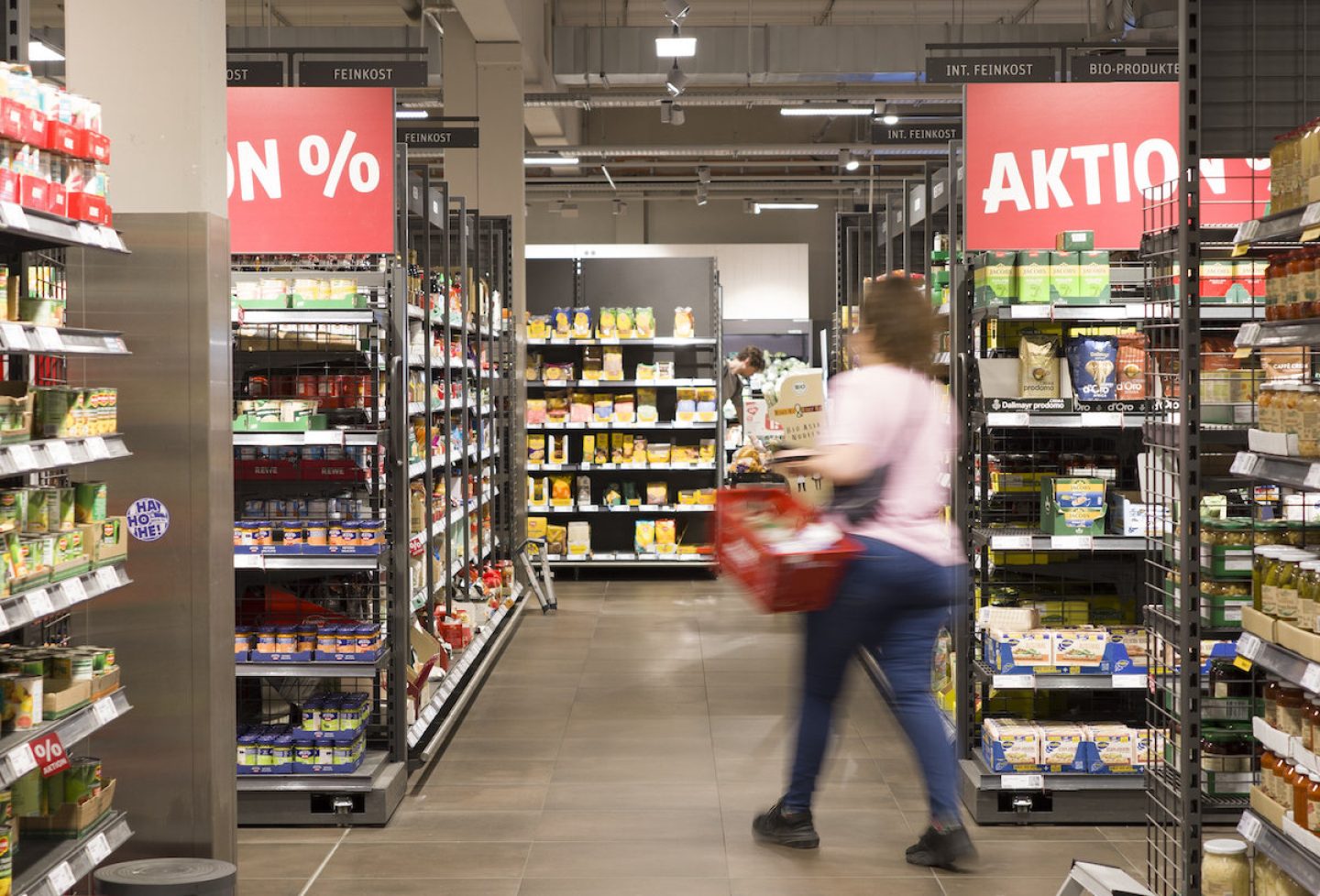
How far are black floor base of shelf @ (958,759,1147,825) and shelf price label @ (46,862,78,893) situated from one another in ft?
10.4

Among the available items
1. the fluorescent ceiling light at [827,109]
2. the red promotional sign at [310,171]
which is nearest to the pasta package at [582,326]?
the fluorescent ceiling light at [827,109]

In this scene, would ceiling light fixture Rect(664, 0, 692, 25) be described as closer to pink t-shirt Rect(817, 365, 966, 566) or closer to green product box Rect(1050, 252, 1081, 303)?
green product box Rect(1050, 252, 1081, 303)

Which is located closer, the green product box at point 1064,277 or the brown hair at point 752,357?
the green product box at point 1064,277

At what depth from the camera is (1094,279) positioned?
5.11m

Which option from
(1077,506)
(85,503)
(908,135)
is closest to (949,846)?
(1077,506)

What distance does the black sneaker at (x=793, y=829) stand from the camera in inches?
184

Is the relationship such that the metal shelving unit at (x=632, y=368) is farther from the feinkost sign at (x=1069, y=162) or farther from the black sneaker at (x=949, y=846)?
the black sneaker at (x=949, y=846)

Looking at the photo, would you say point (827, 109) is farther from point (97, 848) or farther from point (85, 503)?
point (97, 848)

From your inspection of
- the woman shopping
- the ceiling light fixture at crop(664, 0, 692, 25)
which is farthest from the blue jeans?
the ceiling light fixture at crop(664, 0, 692, 25)

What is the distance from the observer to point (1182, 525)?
340 centimetres

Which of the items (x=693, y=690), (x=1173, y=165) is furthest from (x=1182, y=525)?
(x=693, y=690)

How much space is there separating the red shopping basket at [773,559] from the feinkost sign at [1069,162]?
1426 millimetres

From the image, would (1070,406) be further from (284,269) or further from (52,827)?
(52,827)

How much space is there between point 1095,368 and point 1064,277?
1.20ft
